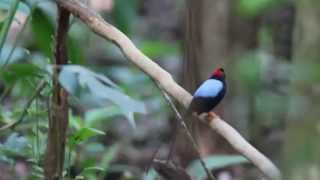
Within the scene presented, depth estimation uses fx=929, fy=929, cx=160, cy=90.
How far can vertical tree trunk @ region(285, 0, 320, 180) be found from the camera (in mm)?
1180

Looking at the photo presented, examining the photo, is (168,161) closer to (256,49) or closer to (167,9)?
(256,49)

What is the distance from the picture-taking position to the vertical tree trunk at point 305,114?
1180 millimetres

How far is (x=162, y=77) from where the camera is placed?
158 centimetres

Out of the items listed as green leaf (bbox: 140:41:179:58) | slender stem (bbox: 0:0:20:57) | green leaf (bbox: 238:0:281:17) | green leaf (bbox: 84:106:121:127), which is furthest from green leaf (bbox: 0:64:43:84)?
green leaf (bbox: 140:41:179:58)

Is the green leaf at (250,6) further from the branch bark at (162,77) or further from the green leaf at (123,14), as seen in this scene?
the branch bark at (162,77)

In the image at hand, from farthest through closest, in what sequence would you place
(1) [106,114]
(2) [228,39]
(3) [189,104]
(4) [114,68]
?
1. (4) [114,68]
2. (2) [228,39]
3. (1) [106,114]
4. (3) [189,104]

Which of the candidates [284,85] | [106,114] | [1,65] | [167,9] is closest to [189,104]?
[1,65]

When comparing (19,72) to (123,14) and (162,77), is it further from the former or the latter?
(123,14)

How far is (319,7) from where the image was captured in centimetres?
120

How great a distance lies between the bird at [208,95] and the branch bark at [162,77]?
14 millimetres

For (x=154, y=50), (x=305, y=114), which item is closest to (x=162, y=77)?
(x=305, y=114)

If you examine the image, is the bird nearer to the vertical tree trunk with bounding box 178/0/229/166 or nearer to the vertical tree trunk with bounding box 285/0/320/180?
the vertical tree trunk with bounding box 285/0/320/180

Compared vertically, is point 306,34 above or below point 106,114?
above

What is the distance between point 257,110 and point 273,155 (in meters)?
0.35
